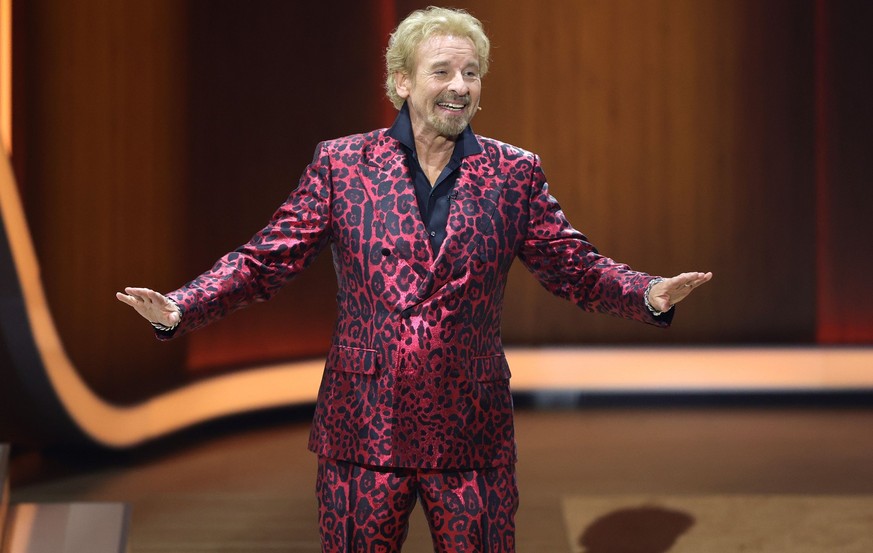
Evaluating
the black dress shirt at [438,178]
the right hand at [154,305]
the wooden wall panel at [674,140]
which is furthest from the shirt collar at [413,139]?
the wooden wall panel at [674,140]

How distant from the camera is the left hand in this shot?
5.87 feet

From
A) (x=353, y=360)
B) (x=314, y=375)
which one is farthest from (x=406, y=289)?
(x=314, y=375)

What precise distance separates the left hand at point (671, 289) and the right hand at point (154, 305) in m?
0.76

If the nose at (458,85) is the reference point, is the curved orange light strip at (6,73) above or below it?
above

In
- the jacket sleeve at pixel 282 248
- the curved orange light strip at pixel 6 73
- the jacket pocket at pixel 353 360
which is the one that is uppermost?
the curved orange light strip at pixel 6 73

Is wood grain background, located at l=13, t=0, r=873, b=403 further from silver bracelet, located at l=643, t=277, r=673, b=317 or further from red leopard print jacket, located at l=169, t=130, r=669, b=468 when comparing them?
silver bracelet, located at l=643, t=277, r=673, b=317

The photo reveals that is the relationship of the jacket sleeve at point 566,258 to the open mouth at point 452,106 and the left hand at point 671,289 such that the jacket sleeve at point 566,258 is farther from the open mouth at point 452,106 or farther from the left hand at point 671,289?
the open mouth at point 452,106

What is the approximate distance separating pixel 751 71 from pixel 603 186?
3.43 feet

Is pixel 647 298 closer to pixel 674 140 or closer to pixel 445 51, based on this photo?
pixel 445 51

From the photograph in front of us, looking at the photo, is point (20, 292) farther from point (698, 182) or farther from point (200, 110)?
point (698, 182)

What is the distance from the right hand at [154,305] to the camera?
1.71 metres

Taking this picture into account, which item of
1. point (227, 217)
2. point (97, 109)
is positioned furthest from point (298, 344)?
point (97, 109)

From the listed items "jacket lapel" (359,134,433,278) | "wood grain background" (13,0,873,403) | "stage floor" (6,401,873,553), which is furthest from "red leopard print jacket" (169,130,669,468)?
"wood grain background" (13,0,873,403)

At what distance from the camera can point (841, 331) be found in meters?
6.46
